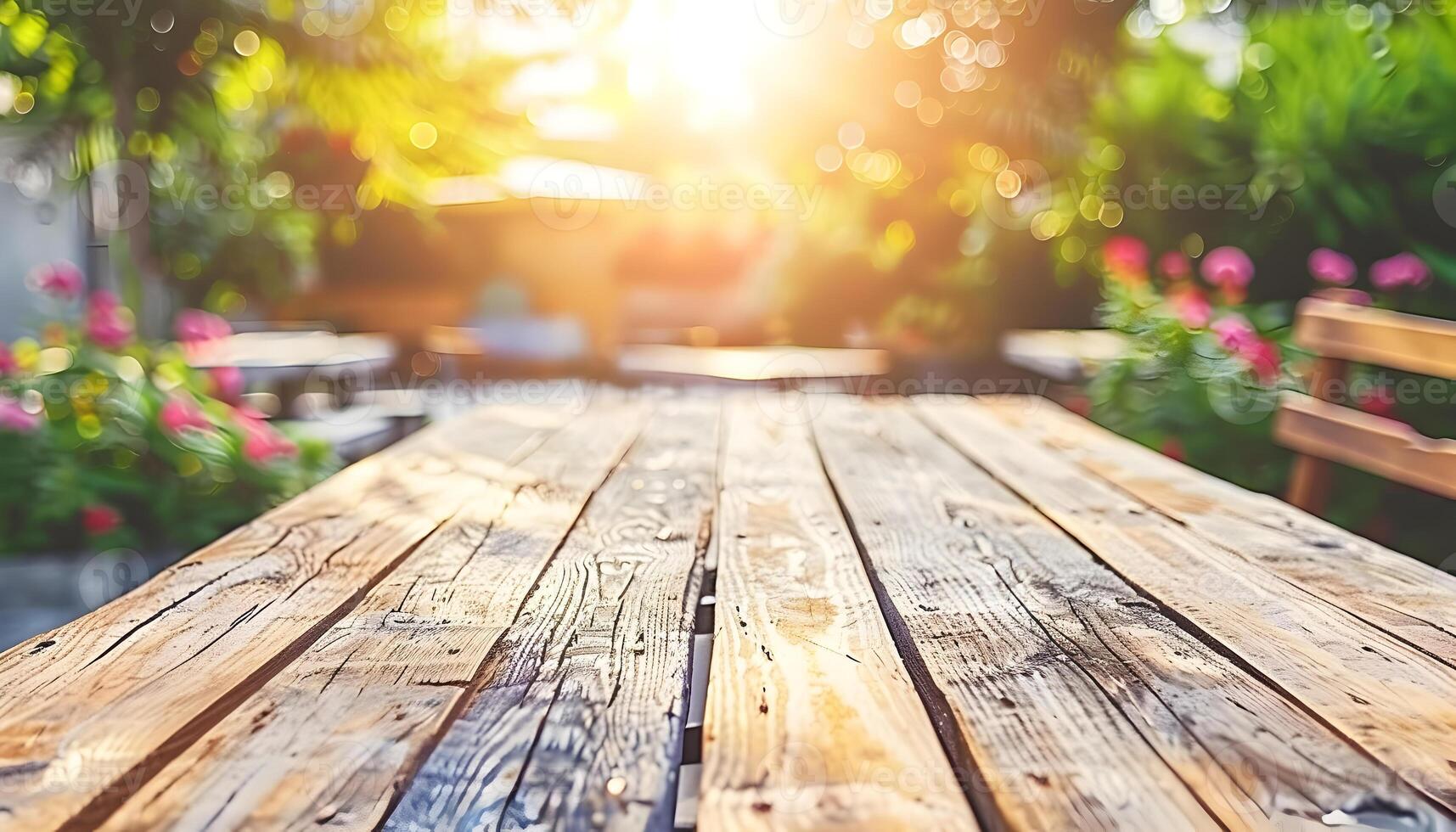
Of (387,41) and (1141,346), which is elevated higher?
(387,41)

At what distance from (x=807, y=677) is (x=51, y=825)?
0.50 metres

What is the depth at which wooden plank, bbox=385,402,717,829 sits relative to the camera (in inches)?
25.9

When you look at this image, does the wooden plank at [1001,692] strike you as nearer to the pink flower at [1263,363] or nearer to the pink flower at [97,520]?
the pink flower at [97,520]

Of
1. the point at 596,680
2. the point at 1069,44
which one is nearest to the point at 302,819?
the point at 596,680

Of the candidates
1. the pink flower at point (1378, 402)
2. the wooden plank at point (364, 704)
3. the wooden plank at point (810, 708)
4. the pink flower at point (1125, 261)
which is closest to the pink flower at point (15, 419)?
the wooden plank at point (364, 704)

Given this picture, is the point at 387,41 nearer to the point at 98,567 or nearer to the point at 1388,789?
the point at 98,567

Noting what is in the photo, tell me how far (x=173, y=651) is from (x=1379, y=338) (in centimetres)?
191

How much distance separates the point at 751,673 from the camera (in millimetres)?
871

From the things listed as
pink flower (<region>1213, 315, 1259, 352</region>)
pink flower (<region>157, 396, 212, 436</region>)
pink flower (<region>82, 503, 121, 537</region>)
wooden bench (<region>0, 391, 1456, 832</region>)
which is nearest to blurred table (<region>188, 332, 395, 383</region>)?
pink flower (<region>157, 396, 212, 436</region>)

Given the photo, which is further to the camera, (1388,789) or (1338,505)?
(1338,505)

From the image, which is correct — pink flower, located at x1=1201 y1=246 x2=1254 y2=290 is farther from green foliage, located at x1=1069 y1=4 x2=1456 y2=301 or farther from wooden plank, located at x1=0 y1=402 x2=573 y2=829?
wooden plank, located at x1=0 y1=402 x2=573 y2=829

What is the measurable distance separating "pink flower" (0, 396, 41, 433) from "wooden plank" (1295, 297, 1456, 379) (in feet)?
8.90

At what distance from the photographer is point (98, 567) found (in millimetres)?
2246

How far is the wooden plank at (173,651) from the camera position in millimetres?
688
